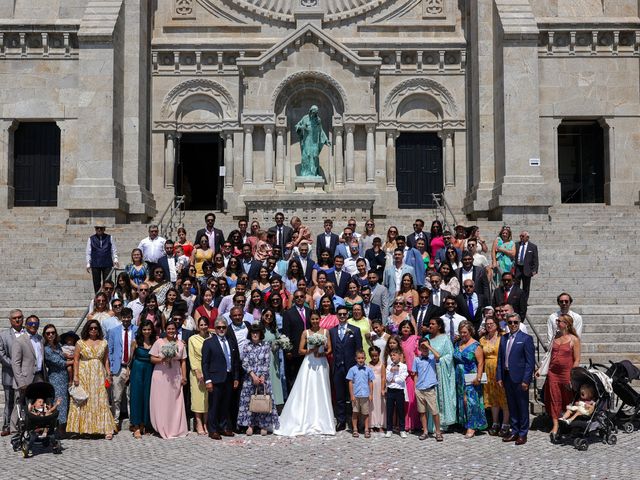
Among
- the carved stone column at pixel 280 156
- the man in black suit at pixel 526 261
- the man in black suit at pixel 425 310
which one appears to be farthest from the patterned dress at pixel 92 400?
the carved stone column at pixel 280 156

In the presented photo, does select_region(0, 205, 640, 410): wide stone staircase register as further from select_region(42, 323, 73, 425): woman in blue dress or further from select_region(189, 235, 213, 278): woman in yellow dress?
select_region(42, 323, 73, 425): woman in blue dress

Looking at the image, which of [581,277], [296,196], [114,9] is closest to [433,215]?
[296,196]

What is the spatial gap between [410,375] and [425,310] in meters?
1.23

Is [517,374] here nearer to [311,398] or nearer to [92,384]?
[311,398]

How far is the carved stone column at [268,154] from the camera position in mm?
25727

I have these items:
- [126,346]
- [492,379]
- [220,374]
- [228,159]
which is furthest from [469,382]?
[228,159]

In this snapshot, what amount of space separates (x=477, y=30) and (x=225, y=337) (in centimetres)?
1788

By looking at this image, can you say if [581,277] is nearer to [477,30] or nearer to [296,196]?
[296,196]

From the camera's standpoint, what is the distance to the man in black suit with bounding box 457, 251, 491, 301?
507 inches

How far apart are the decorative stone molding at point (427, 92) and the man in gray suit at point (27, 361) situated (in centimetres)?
1824

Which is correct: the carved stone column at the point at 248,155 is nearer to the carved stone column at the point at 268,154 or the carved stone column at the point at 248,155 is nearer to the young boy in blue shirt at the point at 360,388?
the carved stone column at the point at 268,154

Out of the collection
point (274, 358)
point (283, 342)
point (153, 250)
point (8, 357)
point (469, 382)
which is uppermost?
point (153, 250)

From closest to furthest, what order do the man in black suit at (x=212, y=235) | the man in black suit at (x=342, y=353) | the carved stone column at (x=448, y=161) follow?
the man in black suit at (x=342, y=353), the man in black suit at (x=212, y=235), the carved stone column at (x=448, y=161)

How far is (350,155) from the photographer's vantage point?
85.1 feet
